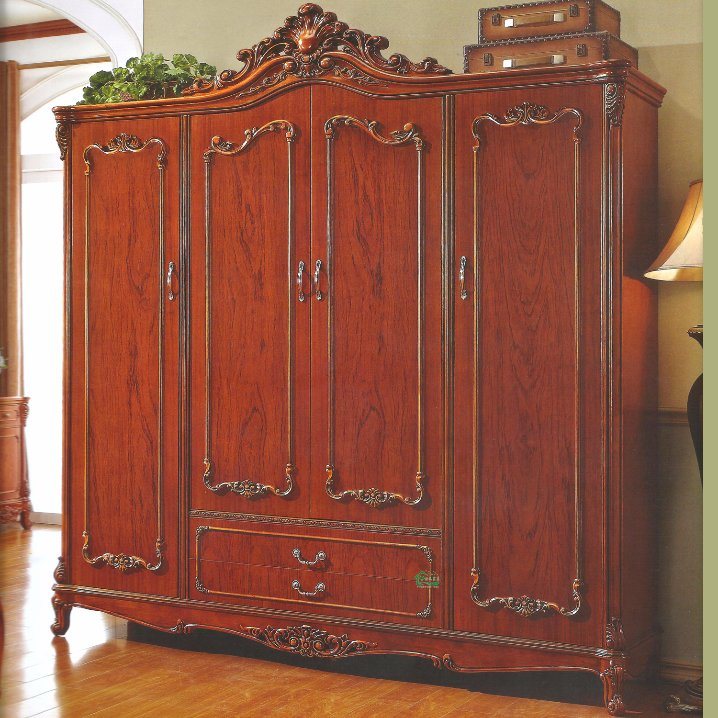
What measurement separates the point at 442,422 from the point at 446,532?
0.35 metres

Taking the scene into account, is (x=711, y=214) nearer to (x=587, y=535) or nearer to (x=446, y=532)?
(x=587, y=535)

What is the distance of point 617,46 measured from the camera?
343cm

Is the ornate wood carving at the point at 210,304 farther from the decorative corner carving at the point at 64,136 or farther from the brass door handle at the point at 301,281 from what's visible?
the decorative corner carving at the point at 64,136

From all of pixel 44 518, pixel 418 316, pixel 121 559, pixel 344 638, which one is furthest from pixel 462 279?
pixel 44 518

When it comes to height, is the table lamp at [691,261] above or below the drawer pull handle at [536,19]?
below

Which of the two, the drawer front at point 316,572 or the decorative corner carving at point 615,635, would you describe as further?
the drawer front at point 316,572

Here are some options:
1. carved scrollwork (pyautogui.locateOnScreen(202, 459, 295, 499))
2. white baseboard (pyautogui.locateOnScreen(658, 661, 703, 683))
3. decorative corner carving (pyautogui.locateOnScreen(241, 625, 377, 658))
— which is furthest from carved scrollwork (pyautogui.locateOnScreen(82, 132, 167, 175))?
white baseboard (pyautogui.locateOnScreen(658, 661, 703, 683))

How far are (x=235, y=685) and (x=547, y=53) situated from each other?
225 cm

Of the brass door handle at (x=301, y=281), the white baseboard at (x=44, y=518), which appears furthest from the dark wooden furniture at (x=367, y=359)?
the white baseboard at (x=44, y=518)

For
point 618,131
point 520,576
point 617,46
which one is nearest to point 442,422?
point 520,576

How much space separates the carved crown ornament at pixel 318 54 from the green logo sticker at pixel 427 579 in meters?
1.58

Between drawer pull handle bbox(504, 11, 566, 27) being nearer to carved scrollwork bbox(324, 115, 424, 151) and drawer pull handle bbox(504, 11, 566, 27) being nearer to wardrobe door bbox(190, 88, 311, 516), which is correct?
carved scrollwork bbox(324, 115, 424, 151)

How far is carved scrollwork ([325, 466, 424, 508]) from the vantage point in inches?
134

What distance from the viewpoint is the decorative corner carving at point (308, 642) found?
350 centimetres
